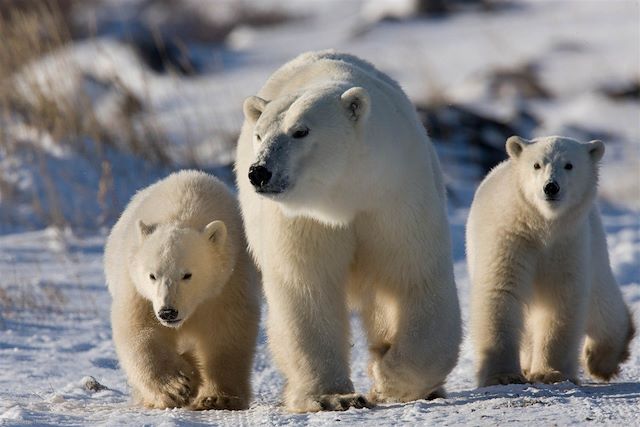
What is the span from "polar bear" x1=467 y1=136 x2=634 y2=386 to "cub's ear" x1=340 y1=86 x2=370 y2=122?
156 cm

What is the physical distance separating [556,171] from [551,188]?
0.12 metres

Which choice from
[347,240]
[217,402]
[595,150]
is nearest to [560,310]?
[595,150]

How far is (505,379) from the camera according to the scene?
5.55 meters

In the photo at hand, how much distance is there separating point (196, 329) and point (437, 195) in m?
1.27

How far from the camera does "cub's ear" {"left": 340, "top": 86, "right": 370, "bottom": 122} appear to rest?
4535mm

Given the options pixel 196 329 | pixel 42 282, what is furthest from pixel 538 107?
pixel 196 329

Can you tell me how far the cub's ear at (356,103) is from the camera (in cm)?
454

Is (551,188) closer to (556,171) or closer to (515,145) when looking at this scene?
(556,171)

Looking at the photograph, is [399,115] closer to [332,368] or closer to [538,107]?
[332,368]

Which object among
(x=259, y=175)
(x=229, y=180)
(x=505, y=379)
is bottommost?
(x=229, y=180)

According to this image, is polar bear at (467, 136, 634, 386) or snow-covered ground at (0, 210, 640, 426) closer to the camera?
snow-covered ground at (0, 210, 640, 426)

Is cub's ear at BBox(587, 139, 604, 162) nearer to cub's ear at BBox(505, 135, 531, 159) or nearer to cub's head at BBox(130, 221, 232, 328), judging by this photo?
cub's ear at BBox(505, 135, 531, 159)

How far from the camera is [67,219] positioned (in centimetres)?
992

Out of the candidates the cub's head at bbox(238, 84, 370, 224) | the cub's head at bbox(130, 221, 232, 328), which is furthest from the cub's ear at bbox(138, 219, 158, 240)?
the cub's head at bbox(238, 84, 370, 224)
